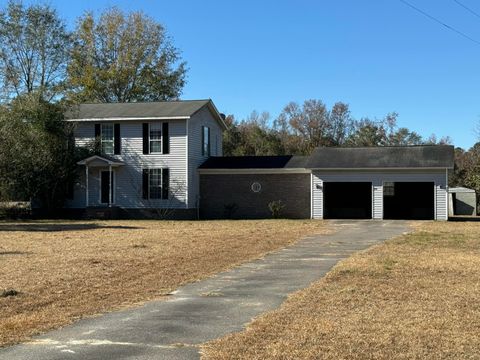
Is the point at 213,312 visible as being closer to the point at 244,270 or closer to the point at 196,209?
the point at 244,270

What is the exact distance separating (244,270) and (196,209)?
2221cm

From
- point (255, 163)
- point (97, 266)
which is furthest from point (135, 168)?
point (97, 266)

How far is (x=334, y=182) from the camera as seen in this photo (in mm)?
32844

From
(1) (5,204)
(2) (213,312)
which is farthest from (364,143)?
(2) (213,312)

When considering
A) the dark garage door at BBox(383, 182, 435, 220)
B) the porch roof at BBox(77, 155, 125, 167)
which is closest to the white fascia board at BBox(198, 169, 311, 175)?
the porch roof at BBox(77, 155, 125, 167)

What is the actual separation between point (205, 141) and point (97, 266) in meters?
24.2

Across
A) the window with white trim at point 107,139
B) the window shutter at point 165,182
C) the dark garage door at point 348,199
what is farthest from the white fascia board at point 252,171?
the window with white trim at point 107,139

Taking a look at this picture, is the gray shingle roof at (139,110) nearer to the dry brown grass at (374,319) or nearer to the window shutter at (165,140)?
the window shutter at (165,140)

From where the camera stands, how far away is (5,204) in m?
34.8

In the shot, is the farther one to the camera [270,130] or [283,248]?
[270,130]

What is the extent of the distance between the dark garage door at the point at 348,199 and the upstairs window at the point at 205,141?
7.67 m

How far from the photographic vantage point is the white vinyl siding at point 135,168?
1323 inches

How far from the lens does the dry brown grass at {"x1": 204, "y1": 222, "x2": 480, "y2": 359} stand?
5.98 meters

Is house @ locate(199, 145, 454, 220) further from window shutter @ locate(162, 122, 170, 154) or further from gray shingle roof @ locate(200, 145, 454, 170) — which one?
window shutter @ locate(162, 122, 170, 154)
